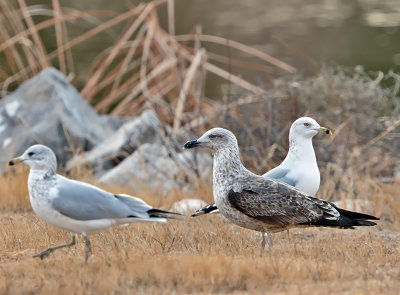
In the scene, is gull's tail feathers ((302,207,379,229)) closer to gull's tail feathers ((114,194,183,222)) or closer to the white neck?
the white neck

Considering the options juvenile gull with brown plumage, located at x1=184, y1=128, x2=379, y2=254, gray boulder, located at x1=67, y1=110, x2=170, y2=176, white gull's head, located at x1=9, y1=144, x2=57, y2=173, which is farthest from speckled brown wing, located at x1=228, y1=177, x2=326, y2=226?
gray boulder, located at x1=67, y1=110, x2=170, y2=176

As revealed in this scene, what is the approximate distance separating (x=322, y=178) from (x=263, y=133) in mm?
974

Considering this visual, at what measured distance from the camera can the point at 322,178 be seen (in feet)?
32.5

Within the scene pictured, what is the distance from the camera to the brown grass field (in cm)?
474

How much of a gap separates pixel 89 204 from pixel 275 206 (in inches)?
55.2

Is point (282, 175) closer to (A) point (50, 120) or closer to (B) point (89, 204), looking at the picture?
→ (B) point (89, 204)

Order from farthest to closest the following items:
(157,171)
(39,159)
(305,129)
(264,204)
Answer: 1. (157,171)
2. (305,129)
3. (264,204)
4. (39,159)

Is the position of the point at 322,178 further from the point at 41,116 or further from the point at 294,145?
the point at 41,116

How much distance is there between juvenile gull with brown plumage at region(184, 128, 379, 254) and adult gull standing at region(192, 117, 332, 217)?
0.64m

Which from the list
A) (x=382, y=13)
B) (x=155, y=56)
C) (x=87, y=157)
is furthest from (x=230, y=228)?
(x=382, y=13)

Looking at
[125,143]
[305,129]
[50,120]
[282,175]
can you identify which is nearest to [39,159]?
[282,175]

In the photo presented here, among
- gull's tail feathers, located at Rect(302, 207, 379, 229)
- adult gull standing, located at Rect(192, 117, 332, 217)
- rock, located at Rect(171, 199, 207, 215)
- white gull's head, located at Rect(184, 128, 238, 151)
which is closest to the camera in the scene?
gull's tail feathers, located at Rect(302, 207, 379, 229)

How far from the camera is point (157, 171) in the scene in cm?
1018

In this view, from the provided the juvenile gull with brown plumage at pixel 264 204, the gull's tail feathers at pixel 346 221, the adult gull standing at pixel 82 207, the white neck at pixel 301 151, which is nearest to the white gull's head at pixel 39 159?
the adult gull standing at pixel 82 207
